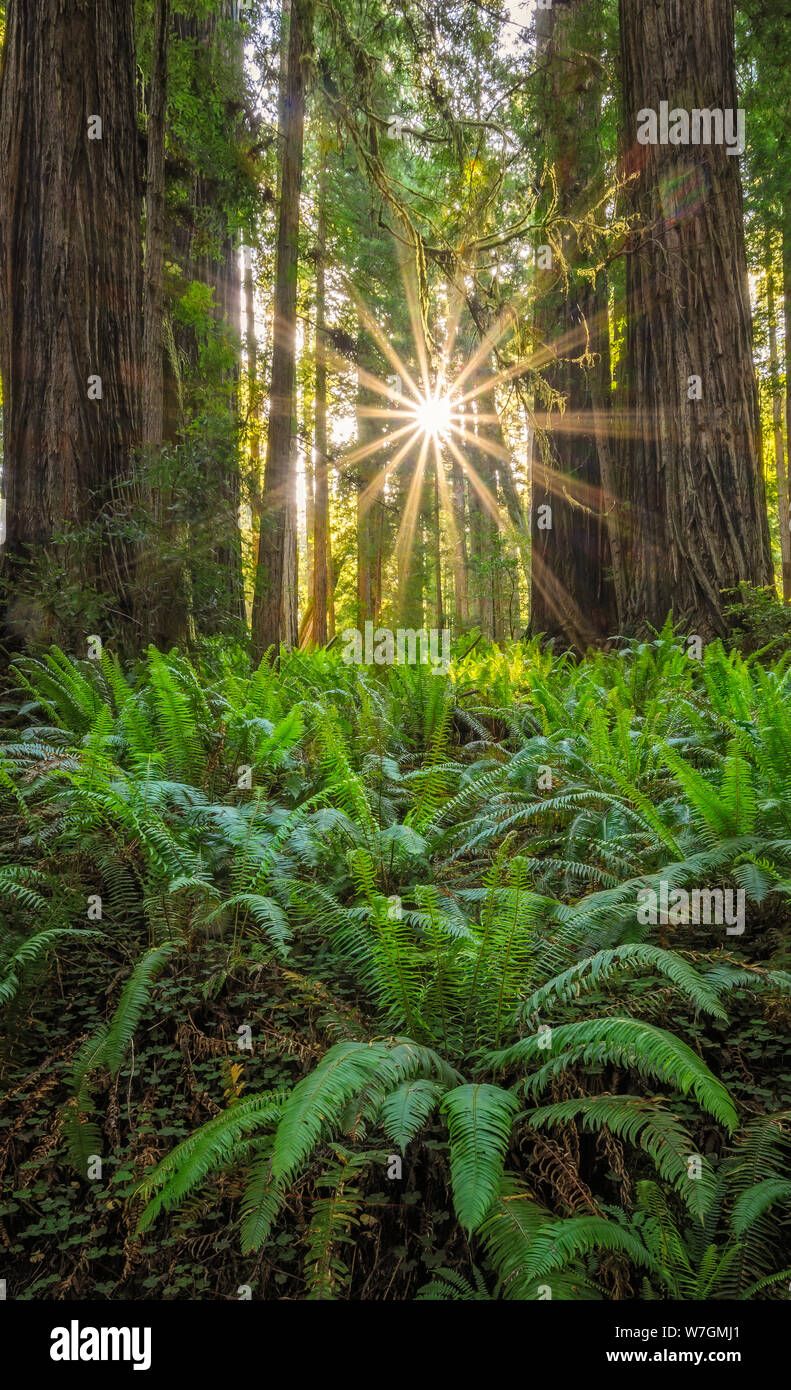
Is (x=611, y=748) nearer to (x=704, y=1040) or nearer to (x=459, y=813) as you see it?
(x=459, y=813)

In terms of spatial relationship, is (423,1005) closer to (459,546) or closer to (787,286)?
(787,286)

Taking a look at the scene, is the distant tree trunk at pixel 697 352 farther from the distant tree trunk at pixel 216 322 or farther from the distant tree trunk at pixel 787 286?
the distant tree trunk at pixel 787 286

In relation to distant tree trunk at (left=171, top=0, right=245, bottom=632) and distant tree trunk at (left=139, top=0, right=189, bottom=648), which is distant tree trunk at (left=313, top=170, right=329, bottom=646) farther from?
distant tree trunk at (left=139, top=0, right=189, bottom=648)

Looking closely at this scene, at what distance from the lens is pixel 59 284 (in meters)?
5.53

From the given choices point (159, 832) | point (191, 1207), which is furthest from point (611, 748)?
point (191, 1207)

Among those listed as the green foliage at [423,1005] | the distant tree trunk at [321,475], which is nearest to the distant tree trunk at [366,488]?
the distant tree trunk at [321,475]

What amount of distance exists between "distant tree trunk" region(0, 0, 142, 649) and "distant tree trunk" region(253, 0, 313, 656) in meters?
2.78

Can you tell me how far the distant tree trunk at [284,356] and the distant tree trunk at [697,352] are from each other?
3.97 metres

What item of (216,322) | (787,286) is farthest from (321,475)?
(787,286)

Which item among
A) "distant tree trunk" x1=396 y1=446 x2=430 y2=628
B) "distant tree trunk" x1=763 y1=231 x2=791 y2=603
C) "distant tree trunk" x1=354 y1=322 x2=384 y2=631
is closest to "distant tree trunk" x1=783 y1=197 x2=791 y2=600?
"distant tree trunk" x1=763 y1=231 x2=791 y2=603

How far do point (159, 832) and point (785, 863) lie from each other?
186cm

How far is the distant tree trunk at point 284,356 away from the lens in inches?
335

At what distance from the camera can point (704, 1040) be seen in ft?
5.90
